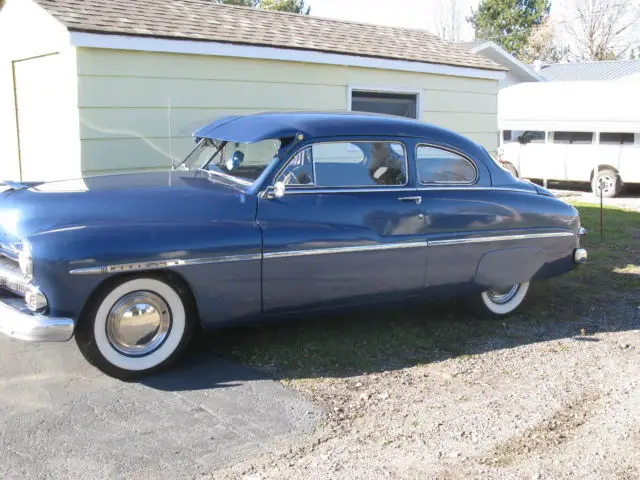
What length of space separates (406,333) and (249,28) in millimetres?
4459

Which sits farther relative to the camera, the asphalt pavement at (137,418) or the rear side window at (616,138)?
the rear side window at (616,138)

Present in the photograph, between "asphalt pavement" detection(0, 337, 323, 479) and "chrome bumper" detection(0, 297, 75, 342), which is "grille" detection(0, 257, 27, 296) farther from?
"asphalt pavement" detection(0, 337, 323, 479)

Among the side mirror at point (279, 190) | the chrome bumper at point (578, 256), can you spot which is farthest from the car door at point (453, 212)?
the side mirror at point (279, 190)

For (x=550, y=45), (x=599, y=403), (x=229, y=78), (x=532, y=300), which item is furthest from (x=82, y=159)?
(x=550, y=45)

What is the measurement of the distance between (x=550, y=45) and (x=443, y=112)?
4198 cm

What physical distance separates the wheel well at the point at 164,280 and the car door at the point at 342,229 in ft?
1.58

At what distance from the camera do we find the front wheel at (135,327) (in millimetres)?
4297

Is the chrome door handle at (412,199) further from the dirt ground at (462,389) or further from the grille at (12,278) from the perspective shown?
the grille at (12,278)

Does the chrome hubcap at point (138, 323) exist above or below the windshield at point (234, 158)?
below

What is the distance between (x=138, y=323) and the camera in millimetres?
4438

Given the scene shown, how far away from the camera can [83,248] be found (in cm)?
414

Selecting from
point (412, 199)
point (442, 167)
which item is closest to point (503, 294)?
point (442, 167)

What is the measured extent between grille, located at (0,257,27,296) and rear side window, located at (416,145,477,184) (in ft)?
9.49

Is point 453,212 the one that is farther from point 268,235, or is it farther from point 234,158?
point 234,158
